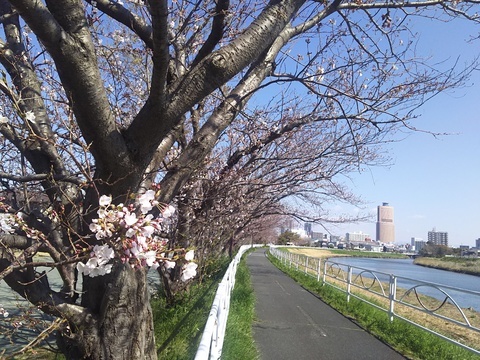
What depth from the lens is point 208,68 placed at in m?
3.32

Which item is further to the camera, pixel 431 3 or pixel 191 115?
pixel 191 115

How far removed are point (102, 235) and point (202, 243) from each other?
23.6ft

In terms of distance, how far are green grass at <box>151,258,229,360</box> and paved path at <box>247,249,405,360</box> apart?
1117 mm

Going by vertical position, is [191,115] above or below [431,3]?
below

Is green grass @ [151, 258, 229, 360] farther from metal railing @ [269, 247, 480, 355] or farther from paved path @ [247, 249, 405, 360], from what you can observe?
metal railing @ [269, 247, 480, 355]

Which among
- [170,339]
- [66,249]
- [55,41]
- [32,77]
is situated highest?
[32,77]

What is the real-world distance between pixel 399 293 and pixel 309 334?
38.6ft

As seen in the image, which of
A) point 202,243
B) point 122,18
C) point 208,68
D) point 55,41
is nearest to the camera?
point 55,41

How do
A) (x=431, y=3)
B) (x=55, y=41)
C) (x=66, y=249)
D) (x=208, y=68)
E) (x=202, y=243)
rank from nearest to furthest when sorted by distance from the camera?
1. (x=55, y=41)
2. (x=208, y=68)
3. (x=66, y=249)
4. (x=431, y=3)
5. (x=202, y=243)

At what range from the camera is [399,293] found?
1872 centimetres

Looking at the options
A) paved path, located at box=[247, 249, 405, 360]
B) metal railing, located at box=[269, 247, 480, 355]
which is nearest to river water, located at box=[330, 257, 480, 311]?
metal railing, located at box=[269, 247, 480, 355]

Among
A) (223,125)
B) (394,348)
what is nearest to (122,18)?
(223,125)

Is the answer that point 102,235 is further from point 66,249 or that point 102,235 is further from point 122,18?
point 122,18

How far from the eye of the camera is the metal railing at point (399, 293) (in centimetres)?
774
